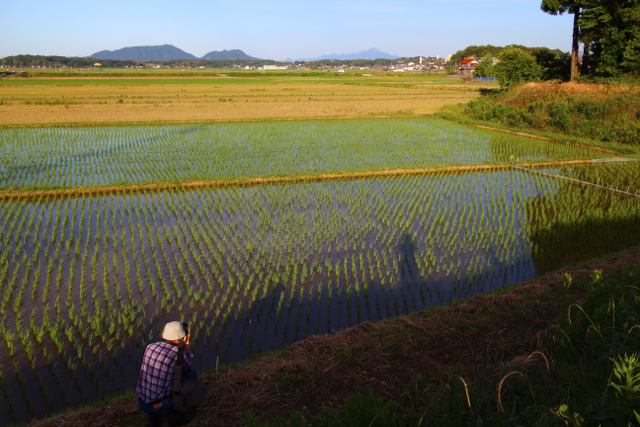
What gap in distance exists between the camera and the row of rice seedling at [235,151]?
1095 centimetres

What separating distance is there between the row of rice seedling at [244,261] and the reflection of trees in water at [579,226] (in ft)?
0.12

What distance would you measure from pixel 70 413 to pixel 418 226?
224 inches

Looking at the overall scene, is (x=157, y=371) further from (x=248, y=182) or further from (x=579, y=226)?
(x=248, y=182)

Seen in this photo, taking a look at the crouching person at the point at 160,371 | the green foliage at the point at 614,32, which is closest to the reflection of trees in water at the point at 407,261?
the crouching person at the point at 160,371

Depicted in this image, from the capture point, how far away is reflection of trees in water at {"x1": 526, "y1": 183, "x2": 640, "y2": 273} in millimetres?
6500

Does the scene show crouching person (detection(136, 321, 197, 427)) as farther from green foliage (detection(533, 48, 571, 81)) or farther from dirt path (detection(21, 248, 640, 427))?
green foliage (detection(533, 48, 571, 81))

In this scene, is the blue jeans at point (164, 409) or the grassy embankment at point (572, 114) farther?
the grassy embankment at point (572, 114)


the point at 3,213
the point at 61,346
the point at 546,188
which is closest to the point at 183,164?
the point at 3,213

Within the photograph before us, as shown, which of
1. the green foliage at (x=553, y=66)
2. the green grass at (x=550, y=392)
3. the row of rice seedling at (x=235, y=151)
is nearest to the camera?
the green grass at (x=550, y=392)

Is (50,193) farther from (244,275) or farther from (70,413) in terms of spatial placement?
(70,413)

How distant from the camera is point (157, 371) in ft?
9.29

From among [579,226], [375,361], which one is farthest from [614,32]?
[375,361]

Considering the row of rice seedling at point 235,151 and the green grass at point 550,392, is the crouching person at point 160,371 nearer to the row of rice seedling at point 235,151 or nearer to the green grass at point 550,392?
the green grass at point 550,392

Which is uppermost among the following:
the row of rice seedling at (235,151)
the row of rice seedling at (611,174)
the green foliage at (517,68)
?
the green foliage at (517,68)
